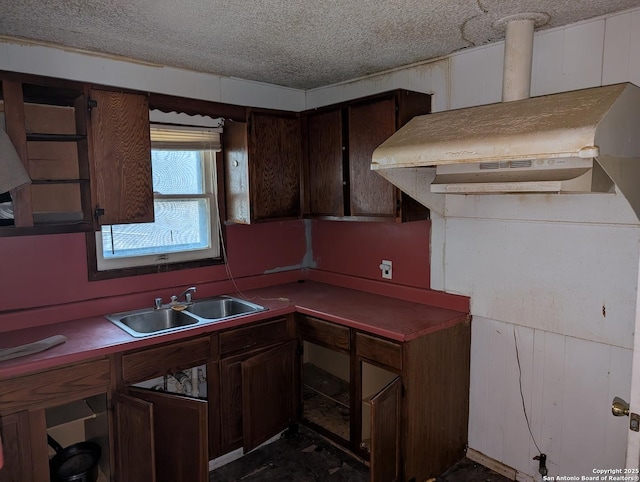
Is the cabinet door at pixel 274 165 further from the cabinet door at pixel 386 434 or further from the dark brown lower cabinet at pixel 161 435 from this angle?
the cabinet door at pixel 386 434

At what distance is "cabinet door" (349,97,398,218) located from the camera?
2590mm

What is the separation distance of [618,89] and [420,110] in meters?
1.13

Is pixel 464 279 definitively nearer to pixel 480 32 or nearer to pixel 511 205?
pixel 511 205

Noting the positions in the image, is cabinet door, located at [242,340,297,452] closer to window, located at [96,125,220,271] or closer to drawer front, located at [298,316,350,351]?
drawer front, located at [298,316,350,351]

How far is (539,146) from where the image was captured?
161 centimetres

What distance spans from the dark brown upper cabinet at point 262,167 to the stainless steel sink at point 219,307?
0.53 meters

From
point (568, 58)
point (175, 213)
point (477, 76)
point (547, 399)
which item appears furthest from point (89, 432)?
point (568, 58)

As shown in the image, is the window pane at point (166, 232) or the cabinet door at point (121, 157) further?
the window pane at point (166, 232)

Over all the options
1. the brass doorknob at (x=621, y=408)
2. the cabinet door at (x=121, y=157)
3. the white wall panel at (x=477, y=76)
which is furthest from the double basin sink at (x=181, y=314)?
the brass doorknob at (x=621, y=408)

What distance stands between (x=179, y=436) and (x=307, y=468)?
0.83m

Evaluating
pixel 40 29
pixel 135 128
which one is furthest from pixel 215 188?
pixel 40 29

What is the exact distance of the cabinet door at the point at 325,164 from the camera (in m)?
2.90

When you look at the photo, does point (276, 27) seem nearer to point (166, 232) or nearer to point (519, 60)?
point (519, 60)

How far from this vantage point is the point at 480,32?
224 centimetres
